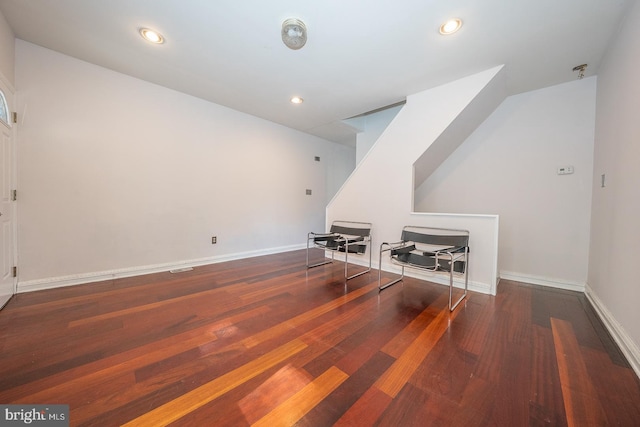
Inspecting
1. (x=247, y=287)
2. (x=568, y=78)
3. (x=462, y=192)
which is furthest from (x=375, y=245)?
(x=568, y=78)

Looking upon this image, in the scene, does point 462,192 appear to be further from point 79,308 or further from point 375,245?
point 79,308

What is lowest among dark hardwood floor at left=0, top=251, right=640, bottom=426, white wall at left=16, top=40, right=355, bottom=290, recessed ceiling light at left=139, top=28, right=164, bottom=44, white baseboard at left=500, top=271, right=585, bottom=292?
dark hardwood floor at left=0, top=251, right=640, bottom=426

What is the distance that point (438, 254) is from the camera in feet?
7.79

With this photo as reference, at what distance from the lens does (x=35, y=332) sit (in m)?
1.72

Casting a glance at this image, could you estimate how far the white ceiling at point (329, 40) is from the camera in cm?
186

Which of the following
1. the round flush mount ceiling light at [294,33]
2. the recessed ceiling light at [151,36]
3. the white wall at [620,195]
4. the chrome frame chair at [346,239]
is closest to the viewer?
the white wall at [620,195]

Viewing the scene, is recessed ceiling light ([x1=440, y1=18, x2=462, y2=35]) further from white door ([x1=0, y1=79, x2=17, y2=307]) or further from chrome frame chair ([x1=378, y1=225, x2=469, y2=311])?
white door ([x1=0, y1=79, x2=17, y2=307])

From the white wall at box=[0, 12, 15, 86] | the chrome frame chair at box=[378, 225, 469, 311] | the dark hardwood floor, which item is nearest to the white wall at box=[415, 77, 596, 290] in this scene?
the dark hardwood floor

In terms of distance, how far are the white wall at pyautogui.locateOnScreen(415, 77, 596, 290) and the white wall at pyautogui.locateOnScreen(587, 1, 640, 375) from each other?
0.27 metres

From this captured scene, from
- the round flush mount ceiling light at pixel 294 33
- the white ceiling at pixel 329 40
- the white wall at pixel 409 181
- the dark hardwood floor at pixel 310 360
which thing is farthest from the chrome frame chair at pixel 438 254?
the round flush mount ceiling light at pixel 294 33

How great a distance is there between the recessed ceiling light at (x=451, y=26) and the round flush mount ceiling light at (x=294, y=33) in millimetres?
1236

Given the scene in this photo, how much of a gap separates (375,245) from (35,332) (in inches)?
142

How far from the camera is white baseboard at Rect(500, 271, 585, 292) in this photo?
2.78 metres

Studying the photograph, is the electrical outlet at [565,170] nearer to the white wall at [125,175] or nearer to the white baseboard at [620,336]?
the white baseboard at [620,336]
